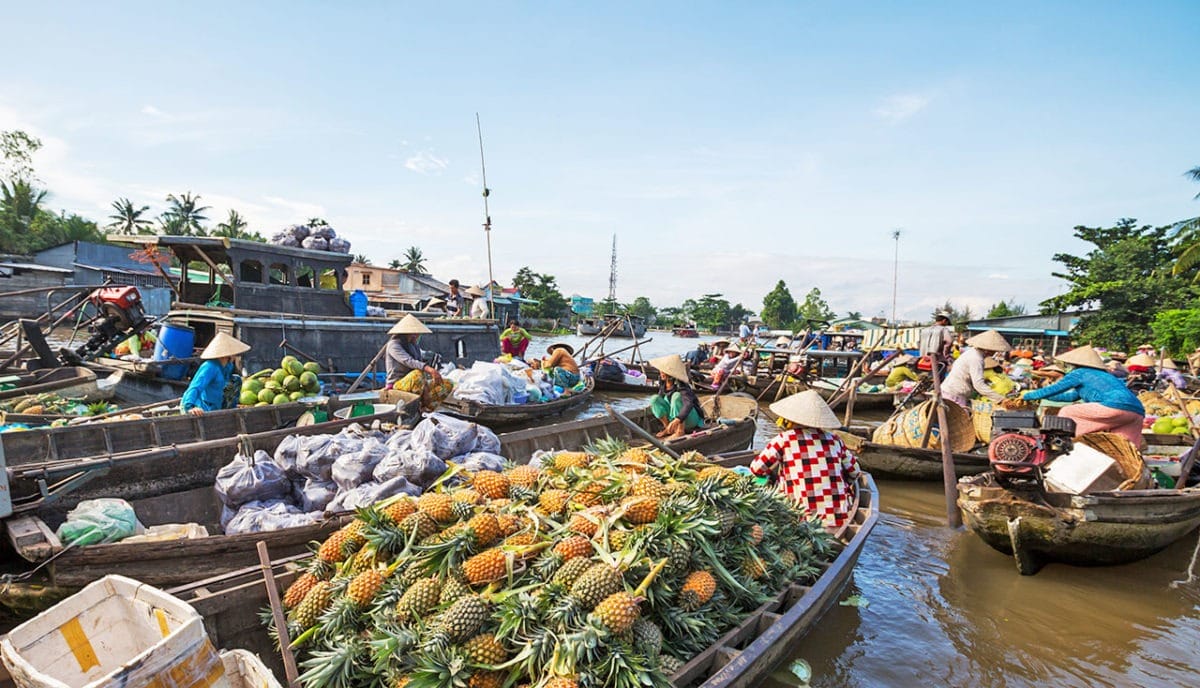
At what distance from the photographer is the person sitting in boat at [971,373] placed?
956 cm

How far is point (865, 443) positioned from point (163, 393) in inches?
464

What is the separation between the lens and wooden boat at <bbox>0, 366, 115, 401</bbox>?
356 inches

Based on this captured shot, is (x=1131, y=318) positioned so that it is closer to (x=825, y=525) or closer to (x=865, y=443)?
(x=865, y=443)

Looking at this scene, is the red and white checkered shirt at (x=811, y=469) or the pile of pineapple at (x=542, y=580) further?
the red and white checkered shirt at (x=811, y=469)

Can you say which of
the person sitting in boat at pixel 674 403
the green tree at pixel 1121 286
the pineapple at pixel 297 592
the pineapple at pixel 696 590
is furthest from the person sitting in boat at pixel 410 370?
the green tree at pixel 1121 286

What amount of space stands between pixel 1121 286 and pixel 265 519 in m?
33.4

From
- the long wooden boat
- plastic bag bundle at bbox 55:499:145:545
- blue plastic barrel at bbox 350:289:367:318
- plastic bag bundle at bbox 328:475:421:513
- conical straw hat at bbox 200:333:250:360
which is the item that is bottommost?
the long wooden boat

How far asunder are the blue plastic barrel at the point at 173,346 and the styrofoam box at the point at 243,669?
9574 millimetres

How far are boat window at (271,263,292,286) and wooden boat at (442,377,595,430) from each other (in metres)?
4.89

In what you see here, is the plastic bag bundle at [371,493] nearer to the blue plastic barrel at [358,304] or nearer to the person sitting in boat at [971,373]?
the person sitting in boat at [971,373]

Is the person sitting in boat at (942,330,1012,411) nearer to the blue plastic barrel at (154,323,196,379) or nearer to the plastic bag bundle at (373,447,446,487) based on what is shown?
the plastic bag bundle at (373,447,446,487)

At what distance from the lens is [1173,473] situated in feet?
23.6

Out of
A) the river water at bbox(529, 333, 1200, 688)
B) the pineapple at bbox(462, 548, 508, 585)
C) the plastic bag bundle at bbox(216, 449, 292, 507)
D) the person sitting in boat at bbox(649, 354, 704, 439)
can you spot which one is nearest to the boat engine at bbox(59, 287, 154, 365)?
the plastic bag bundle at bbox(216, 449, 292, 507)

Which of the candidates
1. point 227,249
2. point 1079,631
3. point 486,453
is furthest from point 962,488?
point 227,249
